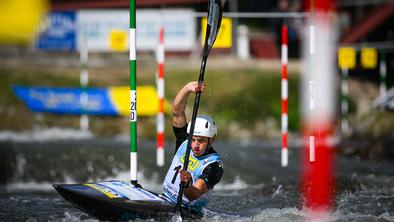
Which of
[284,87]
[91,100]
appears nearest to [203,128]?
[284,87]

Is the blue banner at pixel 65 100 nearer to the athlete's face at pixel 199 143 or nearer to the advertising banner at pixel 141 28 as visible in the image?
the advertising banner at pixel 141 28

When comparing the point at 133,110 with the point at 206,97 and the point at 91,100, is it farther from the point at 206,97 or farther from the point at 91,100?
the point at 91,100

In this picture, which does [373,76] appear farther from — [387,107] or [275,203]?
[275,203]

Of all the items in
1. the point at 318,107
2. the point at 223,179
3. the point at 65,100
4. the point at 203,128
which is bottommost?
the point at 223,179

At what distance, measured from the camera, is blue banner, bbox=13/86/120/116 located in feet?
49.8

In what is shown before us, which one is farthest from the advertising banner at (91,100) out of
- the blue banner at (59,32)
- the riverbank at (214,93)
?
the blue banner at (59,32)

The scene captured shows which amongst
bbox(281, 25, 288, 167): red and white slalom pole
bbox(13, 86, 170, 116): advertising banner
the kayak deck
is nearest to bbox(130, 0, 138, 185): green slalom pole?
the kayak deck

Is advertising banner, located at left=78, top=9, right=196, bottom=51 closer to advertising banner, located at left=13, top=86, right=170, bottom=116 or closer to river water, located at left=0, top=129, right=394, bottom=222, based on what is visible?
advertising banner, located at left=13, top=86, right=170, bottom=116

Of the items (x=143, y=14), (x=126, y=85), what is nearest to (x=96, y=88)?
(x=126, y=85)

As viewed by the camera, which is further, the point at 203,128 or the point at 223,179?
the point at 223,179

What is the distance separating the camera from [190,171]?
6.25m

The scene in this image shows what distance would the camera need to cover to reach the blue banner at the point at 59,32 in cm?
1650

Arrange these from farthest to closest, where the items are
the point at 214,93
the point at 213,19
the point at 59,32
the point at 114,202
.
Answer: the point at 59,32 → the point at 214,93 → the point at 213,19 → the point at 114,202

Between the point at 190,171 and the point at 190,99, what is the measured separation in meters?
7.57
